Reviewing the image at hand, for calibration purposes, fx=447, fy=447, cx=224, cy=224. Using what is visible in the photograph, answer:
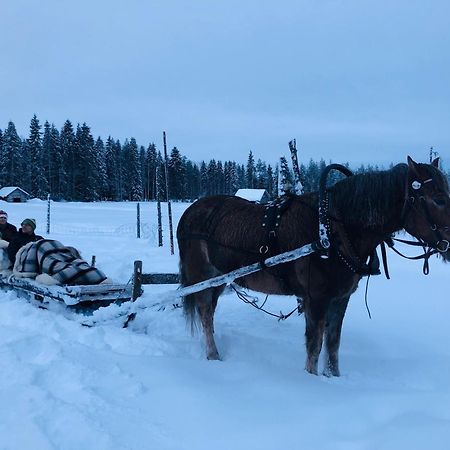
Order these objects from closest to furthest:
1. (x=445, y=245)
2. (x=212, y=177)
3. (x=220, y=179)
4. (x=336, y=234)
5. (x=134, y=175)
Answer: (x=445, y=245)
(x=336, y=234)
(x=134, y=175)
(x=212, y=177)
(x=220, y=179)

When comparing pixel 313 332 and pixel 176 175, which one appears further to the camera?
pixel 176 175

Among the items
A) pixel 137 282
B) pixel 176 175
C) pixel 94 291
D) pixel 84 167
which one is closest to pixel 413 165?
pixel 137 282

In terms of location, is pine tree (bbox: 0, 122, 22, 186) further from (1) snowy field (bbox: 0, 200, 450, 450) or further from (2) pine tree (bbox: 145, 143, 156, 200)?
(1) snowy field (bbox: 0, 200, 450, 450)

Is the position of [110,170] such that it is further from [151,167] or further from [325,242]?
[325,242]

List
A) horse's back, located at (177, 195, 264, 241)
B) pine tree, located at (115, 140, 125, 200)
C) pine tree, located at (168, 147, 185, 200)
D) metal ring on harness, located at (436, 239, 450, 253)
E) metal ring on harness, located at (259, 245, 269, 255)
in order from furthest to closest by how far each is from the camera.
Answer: pine tree, located at (115, 140, 125, 200) < pine tree, located at (168, 147, 185, 200) < horse's back, located at (177, 195, 264, 241) < metal ring on harness, located at (259, 245, 269, 255) < metal ring on harness, located at (436, 239, 450, 253)

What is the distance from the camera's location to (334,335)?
14.6 ft

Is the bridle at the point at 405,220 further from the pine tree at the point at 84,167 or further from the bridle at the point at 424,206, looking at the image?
the pine tree at the point at 84,167

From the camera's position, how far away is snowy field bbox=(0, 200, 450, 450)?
2836 mm

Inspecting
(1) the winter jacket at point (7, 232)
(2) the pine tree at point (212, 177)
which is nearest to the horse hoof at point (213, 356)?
(1) the winter jacket at point (7, 232)

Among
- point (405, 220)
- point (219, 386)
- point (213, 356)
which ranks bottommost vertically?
point (213, 356)

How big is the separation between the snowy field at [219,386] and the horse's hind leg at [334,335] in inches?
8.8

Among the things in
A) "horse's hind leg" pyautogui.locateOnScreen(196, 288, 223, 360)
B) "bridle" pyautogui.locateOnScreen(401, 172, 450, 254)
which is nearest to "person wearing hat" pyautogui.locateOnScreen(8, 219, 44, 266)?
"horse's hind leg" pyautogui.locateOnScreen(196, 288, 223, 360)

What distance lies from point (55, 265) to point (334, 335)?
4147 millimetres

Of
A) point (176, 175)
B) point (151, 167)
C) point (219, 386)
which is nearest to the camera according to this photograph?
Result: point (219, 386)
